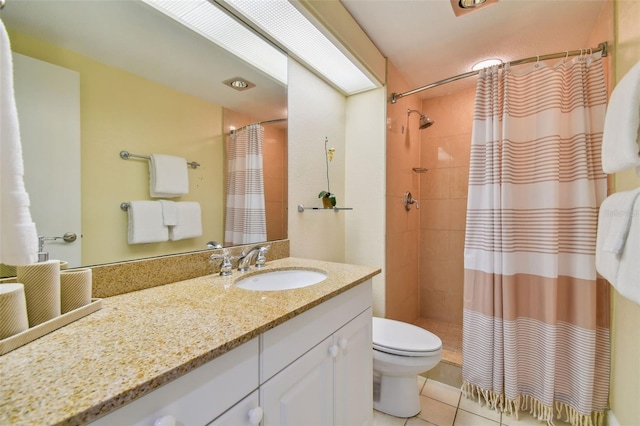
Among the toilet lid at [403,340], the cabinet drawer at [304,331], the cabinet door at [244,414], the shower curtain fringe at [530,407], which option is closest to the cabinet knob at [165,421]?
the cabinet door at [244,414]

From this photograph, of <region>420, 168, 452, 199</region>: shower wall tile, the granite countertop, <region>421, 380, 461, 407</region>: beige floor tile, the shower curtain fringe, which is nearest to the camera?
the granite countertop

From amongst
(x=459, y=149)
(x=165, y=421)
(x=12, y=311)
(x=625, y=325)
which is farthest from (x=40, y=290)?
(x=459, y=149)

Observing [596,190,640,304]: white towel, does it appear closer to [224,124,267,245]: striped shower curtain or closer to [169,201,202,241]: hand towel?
[224,124,267,245]: striped shower curtain

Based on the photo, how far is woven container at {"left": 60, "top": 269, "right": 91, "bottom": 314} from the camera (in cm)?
70

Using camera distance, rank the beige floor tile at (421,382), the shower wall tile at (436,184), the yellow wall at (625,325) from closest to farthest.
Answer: the yellow wall at (625,325) → the beige floor tile at (421,382) → the shower wall tile at (436,184)

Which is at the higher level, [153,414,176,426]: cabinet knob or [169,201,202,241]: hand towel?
[169,201,202,241]: hand towel

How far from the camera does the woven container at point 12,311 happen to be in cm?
54

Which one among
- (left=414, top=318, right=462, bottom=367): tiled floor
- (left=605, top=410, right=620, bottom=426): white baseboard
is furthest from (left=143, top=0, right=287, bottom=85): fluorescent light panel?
(left=605, top=410, right=620, bottom=426): white baseboard

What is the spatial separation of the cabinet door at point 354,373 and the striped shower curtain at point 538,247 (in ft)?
2.77

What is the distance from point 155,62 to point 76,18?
23 cm

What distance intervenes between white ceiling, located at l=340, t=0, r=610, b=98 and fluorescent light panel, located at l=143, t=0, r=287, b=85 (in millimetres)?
509

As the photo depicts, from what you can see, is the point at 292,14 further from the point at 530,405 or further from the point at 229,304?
the point at 530,405

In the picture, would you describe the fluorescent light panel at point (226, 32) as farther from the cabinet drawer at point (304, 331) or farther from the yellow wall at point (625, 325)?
the yellow wall at point (625, 325)

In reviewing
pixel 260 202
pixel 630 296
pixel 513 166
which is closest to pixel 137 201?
pixel 260 202
